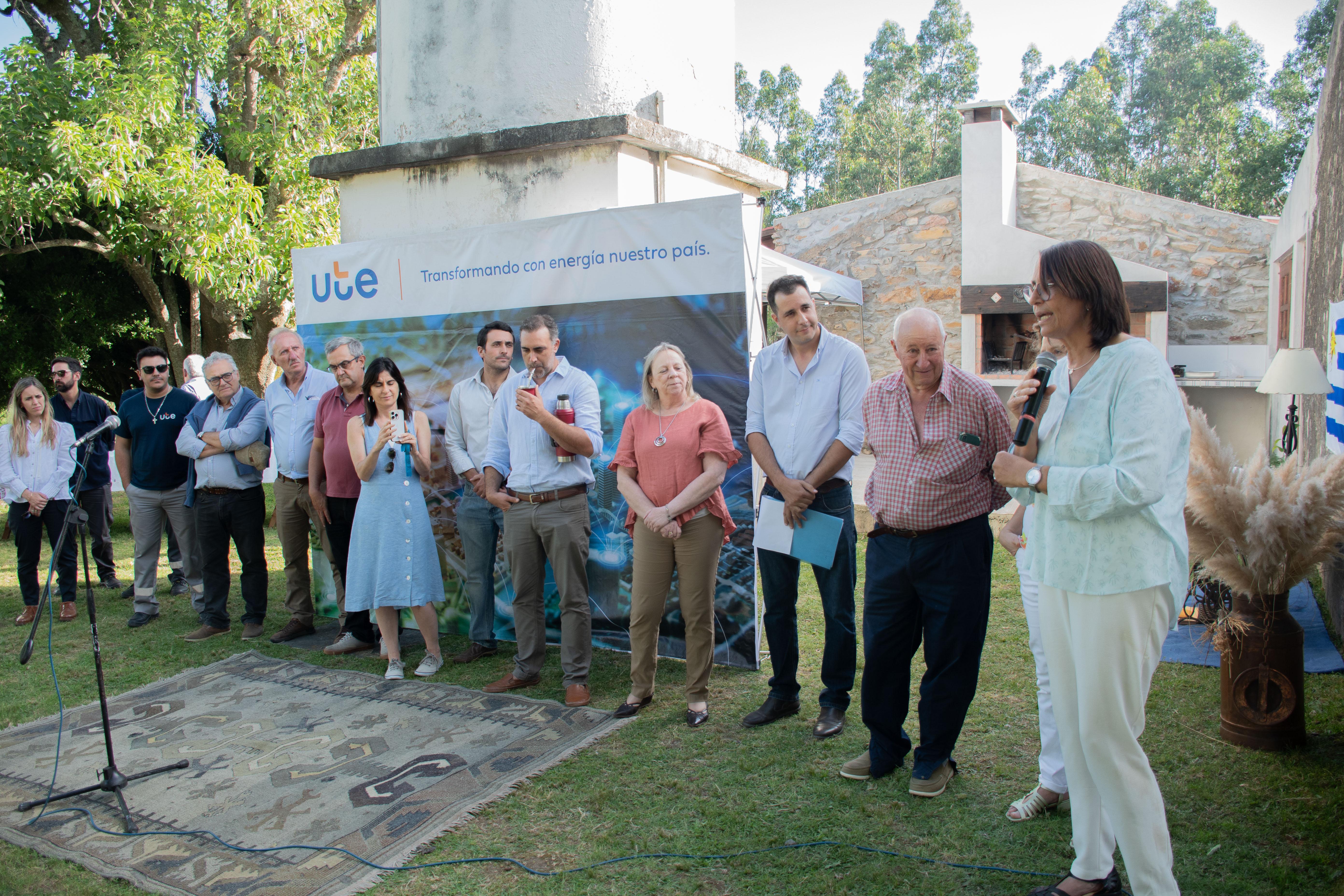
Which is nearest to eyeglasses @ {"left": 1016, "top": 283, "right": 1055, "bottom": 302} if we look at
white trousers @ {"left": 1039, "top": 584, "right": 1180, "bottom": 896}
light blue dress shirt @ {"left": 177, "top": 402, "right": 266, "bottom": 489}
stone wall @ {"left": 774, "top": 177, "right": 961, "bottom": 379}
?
white trousers @ {"left": 1039, "top": 584, "right": 1180, "bottom": 896}

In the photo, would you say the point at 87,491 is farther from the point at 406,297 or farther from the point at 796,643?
the point at 796,643

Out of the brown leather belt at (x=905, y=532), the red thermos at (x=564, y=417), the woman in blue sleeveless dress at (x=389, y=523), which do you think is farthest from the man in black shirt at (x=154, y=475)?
the brown leather belt at (x=905, y=532)

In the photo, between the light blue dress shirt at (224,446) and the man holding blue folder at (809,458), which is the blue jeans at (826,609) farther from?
the light blue dress shirt at (224,446)

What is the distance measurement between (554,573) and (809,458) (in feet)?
5.31

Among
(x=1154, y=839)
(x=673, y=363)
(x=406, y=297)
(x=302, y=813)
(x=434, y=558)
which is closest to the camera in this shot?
(x=1154, y=839)

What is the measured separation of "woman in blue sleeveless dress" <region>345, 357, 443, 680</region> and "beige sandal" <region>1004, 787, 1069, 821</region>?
129 inches

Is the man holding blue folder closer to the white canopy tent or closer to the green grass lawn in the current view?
the green grass lawn

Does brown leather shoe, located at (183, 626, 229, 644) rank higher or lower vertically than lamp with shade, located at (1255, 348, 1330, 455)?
lower

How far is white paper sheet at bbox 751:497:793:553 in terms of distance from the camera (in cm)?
397

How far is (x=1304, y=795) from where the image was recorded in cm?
321

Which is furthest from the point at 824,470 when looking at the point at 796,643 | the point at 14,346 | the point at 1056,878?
the point at 14,346

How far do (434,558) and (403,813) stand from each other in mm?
1965

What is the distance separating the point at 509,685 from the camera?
188 inches

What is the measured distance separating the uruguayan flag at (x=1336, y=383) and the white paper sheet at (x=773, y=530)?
323 centimetres
